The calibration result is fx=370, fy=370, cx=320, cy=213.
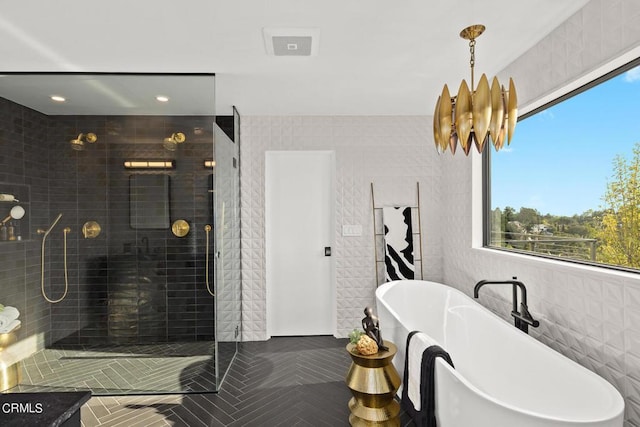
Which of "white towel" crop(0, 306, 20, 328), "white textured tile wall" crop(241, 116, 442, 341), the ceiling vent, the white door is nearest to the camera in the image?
the ceiling vent

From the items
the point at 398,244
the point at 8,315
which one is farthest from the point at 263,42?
the point at 8,315

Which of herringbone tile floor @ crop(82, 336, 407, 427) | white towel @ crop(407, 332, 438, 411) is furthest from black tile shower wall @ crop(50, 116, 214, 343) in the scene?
white towel @ crop(407, 332, 438, 411)

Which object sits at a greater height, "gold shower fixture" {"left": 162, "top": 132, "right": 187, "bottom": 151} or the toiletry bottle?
"gold shower fixture" {"left": 162, "top": 132, "right": 187, "bottom": 151}

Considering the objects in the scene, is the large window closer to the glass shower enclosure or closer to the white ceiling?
the white ceiling

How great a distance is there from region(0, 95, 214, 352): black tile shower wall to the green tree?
9.61ft

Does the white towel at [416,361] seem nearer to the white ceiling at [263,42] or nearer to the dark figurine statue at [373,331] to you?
the dark figurine statue at [373,331]

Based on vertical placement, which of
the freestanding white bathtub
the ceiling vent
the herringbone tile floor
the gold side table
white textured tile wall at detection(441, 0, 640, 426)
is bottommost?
the herringbone tile floor

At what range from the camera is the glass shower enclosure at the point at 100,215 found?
2852mm

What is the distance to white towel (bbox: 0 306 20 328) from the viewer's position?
111 inches

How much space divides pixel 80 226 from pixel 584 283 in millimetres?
3425

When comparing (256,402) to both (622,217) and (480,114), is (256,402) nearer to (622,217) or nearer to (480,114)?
(480,114)

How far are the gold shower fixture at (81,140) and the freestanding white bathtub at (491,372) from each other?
2607mm

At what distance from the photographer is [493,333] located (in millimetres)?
2449

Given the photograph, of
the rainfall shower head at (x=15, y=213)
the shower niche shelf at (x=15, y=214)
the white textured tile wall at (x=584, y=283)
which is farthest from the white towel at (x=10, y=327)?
the white textured tile wall at (x=584, y=283)
